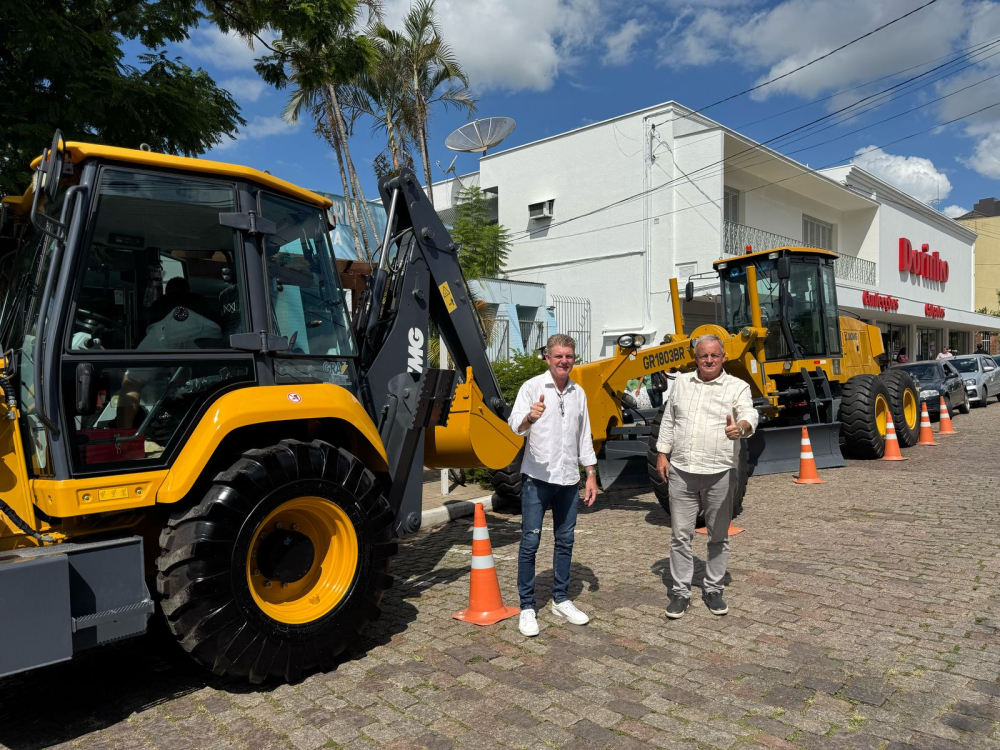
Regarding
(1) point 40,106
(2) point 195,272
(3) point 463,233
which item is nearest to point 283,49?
(1) point 40,106

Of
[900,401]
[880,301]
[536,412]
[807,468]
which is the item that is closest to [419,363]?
[536,412]

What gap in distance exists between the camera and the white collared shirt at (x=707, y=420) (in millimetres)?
4844

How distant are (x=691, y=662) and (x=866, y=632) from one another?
1.20 meters

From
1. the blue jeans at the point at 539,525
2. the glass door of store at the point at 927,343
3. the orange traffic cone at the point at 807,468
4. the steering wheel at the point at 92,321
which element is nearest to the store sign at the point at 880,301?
the glass door of store at the point at 927,343

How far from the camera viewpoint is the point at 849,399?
445 inches

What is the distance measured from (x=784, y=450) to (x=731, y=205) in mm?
15387

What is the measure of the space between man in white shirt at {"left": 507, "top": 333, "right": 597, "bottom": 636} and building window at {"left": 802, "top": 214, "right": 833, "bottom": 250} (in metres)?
25.3

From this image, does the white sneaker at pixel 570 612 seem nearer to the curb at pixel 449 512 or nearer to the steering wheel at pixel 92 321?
the curb at pixel 449 512

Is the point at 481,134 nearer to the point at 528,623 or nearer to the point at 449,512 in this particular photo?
the point at 449,512

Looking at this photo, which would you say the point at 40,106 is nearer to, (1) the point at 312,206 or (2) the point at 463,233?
(1) the point at 312,206

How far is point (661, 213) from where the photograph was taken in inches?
823

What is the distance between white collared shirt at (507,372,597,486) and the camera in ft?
15.5

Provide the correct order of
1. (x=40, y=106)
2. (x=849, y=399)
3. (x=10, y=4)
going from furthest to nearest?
(x=849, y=399) → (x=40, y=106) → (x=10, y=4)

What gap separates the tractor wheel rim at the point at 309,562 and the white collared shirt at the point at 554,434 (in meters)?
1.22
